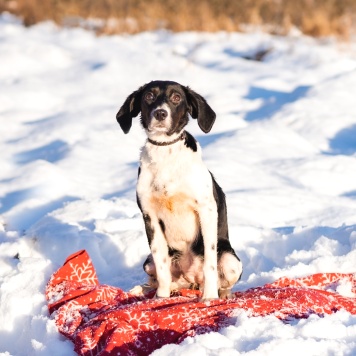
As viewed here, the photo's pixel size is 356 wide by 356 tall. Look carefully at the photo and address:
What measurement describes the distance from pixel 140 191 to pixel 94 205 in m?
Result: 2.14

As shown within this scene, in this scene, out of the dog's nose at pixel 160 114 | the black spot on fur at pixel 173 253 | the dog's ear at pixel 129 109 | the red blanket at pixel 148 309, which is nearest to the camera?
the red blanket at pixel 148 309

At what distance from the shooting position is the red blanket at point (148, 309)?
10.9 feet

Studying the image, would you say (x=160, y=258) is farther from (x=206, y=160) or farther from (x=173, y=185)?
(x=206, y=160)

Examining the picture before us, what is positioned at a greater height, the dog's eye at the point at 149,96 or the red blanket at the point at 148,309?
the dog's eye at the point at 149,96

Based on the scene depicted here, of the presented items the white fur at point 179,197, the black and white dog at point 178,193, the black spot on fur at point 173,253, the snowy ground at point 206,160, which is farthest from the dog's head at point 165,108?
the snowy ground at point 206,160

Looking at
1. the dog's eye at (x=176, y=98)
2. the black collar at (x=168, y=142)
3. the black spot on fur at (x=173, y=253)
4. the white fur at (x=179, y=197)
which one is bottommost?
the black spot on fur at (x=173, y=253)

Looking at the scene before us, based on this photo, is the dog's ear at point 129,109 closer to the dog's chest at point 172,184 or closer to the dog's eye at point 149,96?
the dog's eye at point 149,96

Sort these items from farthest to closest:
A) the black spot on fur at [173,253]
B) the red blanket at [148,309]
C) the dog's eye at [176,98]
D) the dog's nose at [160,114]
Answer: the black spot on fur at [173,253], the dog's eye at [176,98], the dog's nose at [160,114], the red blanket at [148,309]

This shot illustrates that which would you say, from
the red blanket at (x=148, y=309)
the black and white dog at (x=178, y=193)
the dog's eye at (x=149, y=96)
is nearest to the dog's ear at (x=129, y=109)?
the black and white dog at (x=178, y=193)

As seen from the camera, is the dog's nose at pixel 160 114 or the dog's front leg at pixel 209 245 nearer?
the dog's nose at pixel 160 114

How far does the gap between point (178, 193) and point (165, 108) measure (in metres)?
0.49

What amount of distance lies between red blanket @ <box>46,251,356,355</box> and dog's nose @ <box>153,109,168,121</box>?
1014mm

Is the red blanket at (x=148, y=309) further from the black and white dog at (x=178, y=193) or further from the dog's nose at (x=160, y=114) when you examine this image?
the dog's nose at (x=160, y=114)

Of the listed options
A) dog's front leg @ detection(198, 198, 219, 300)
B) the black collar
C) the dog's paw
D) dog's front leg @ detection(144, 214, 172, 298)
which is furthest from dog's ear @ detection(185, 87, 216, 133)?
the dog's paw
